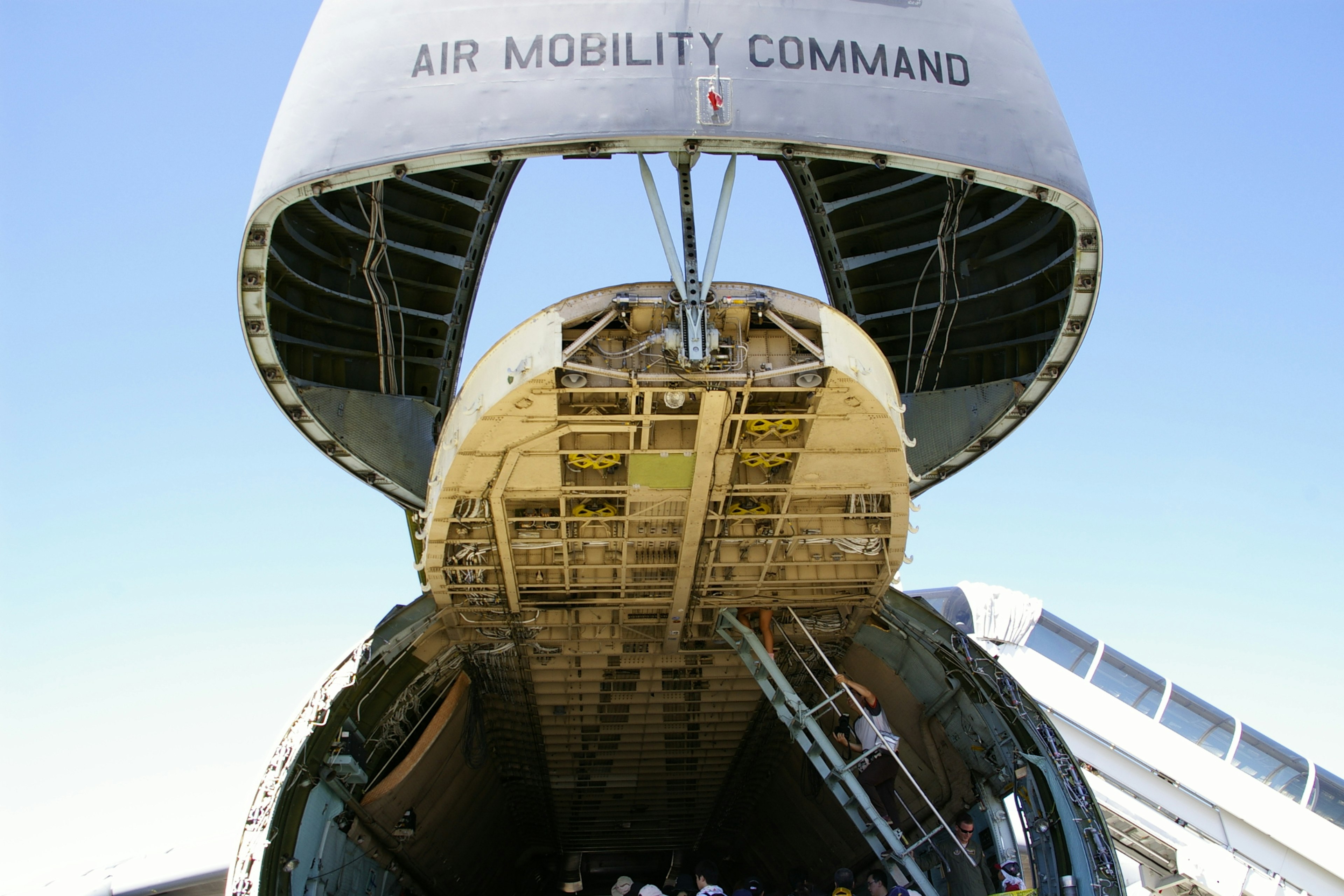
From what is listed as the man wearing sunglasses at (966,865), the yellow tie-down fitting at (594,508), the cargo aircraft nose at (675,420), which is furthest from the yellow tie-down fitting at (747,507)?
the man wearing sunglasses at (966,865)

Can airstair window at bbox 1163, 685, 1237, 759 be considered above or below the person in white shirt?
below

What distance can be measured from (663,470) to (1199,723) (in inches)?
436

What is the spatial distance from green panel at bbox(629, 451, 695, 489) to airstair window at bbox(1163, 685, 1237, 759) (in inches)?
418

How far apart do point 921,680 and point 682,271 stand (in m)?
5.19

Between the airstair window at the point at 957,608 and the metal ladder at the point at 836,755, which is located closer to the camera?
the metal ladder at the point at 836,755

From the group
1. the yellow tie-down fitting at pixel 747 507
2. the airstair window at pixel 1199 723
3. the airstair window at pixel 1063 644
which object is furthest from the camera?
the airstair window at pixel 1063 644

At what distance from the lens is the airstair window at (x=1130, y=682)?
51.8ft

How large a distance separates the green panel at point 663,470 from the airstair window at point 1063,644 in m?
10.5

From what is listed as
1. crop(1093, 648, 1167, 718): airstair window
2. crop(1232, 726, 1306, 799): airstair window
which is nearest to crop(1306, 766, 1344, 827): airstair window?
crop(1232, 726, 1306, 799): airstair window

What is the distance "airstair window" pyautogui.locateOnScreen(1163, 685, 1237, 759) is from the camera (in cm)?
1492

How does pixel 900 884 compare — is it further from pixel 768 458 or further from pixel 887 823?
pixel 768 458

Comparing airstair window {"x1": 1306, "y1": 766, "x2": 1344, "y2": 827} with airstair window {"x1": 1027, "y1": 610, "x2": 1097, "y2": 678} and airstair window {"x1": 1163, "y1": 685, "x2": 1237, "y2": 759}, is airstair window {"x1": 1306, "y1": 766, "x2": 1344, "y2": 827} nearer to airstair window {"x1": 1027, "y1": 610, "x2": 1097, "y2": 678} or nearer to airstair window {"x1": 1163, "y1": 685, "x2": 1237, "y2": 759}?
airstair window {"x1": 1163, "y1": 685, "x2": 1237, "y2": 759}

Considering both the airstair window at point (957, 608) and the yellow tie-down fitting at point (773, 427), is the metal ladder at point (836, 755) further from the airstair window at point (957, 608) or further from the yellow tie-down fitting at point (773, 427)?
the airstair window at point (957, 608)

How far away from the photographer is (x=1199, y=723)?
1523 centimetres
